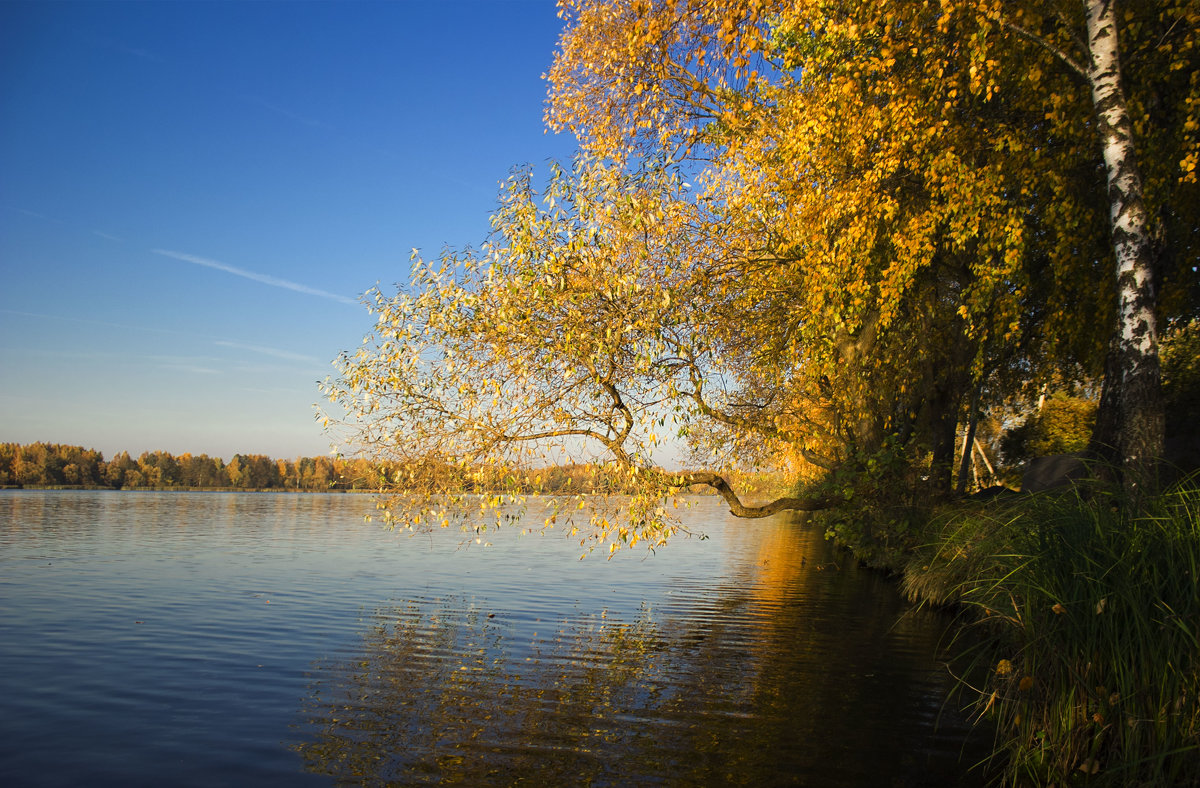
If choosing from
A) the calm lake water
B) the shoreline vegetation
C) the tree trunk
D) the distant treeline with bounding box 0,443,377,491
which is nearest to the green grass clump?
the shoreline vegetation

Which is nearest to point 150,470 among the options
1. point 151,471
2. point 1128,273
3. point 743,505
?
point 151,471

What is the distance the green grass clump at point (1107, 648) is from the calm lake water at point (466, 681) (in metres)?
1.42

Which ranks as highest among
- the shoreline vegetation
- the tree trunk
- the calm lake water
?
the tree trunk

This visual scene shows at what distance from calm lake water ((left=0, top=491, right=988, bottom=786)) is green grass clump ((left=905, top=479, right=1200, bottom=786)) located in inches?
56.0

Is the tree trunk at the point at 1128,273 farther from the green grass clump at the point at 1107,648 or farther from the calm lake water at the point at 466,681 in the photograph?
the calm lake water at the point at 466,681

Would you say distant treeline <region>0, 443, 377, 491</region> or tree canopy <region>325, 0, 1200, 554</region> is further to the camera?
distant treeline <region>0, 443, 377, 491</region>

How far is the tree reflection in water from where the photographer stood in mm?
7379

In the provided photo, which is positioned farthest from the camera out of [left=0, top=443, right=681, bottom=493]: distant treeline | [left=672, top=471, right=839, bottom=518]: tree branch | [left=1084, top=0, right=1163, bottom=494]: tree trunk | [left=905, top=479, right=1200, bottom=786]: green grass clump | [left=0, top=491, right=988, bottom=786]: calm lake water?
[left=0, top=443, right=681, bottom=493]: distant treeline

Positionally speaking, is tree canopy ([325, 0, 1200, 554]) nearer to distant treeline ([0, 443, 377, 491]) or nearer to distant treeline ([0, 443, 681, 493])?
distant treeline ([0, 443, 681, 493])

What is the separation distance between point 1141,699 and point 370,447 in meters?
10.7

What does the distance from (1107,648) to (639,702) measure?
562cm

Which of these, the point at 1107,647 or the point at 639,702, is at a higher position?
the point at 1107,647

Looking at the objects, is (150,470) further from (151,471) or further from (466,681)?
(466,681)

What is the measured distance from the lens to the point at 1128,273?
8.78 metres
